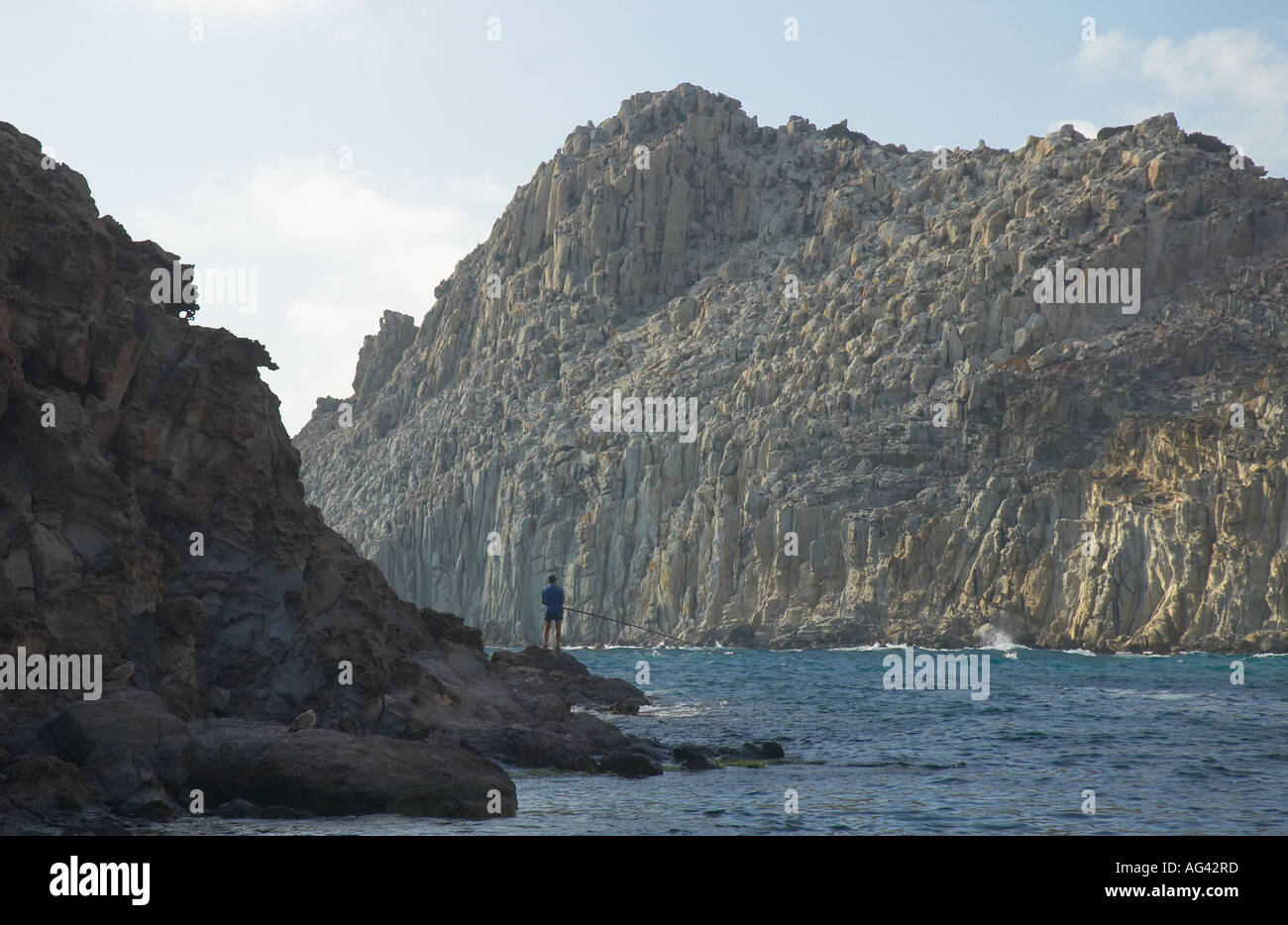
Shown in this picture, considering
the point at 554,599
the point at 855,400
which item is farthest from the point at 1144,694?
the point at 855,400

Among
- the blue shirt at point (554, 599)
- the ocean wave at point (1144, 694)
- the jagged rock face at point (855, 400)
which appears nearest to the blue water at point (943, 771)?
the ocean wave at point (1144, 694)

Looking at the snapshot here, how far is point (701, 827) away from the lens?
1888 cm

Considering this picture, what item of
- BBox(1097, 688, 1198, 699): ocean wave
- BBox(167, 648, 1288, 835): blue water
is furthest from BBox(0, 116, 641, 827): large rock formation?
BBox(1097, 688, 1198, 699): ocean wave

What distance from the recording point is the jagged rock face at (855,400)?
98.1 m

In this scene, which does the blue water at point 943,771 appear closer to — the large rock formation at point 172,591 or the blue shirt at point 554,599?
the large rock formation at point 172,591

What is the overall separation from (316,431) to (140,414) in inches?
6584

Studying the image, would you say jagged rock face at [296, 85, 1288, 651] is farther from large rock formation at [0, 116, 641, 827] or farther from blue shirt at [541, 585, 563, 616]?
large rock formation at [0, 116, 641, 827]

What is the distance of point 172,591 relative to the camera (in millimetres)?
24375

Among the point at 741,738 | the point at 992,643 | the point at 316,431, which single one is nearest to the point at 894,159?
the point at 992,643

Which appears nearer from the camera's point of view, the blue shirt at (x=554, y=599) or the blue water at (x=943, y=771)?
the blue water at (x=943, y=771)

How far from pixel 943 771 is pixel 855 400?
3751 inches

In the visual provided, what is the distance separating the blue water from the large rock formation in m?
1.48

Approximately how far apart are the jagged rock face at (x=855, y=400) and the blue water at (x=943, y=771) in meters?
46.7
